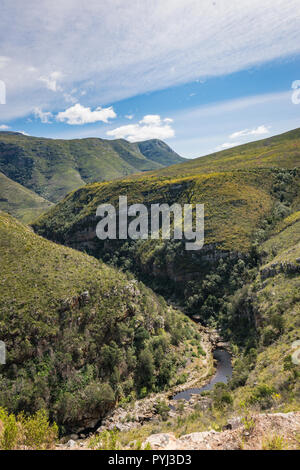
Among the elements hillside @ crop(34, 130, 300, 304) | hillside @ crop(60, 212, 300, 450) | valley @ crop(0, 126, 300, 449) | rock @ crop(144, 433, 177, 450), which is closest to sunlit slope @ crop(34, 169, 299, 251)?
hillside @ crop(34, 130, 300, 304)

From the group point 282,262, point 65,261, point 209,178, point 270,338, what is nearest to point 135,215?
point 209,178

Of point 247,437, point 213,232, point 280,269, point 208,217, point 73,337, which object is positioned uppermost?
point 208,217

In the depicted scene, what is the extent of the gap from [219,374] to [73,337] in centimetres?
2939

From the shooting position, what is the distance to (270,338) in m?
42.8

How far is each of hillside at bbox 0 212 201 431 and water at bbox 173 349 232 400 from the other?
3.30m

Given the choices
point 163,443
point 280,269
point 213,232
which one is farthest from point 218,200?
point 163,443

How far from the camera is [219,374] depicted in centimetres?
5062

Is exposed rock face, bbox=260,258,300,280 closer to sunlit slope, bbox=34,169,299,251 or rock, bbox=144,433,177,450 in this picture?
sunlit slope, bbox=34,169,299,251

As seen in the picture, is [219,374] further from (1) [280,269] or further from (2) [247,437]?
(2) [247,437]

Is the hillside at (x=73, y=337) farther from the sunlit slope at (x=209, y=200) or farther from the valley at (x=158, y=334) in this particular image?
the sunlit slope at (x=209, y=200)

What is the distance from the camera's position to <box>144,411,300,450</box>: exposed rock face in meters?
12.9

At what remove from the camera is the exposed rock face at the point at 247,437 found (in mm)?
12898

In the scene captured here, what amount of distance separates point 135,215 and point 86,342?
3014 inches
